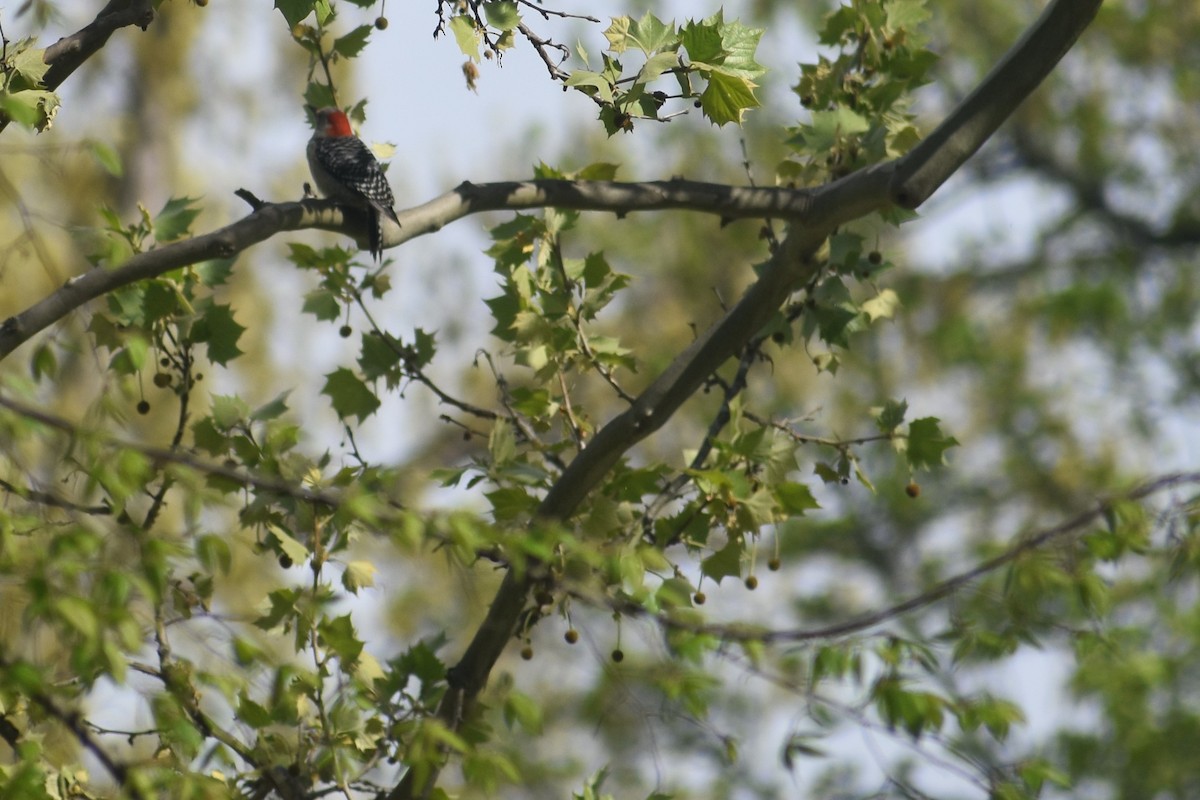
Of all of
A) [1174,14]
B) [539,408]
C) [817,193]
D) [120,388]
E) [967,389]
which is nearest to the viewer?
[120,388]

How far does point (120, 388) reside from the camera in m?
3.33

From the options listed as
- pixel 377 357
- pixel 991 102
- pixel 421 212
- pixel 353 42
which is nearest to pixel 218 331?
pixel 377 357

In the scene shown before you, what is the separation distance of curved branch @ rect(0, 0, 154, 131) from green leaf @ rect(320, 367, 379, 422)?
1.20m

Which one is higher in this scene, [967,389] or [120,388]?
[967,389]

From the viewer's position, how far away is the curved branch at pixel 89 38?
3168mm

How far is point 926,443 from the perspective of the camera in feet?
12.6

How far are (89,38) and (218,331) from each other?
33.3 inches

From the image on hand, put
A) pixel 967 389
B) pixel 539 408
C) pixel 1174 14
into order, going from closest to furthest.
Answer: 1. pixel 539 408
2. pixel 1174 14
3. pixel 967 389

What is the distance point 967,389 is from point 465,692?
46.1 ft

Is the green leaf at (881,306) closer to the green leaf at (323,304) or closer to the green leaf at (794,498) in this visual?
the green leaf at (794,498)

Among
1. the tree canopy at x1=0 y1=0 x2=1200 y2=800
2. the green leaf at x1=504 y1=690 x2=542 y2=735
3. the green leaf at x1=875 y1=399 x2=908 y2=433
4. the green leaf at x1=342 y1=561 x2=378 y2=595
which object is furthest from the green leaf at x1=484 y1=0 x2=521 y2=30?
the green leaf at x1=504 y1=690 x2=542 y2=735

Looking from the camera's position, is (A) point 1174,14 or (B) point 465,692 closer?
(B) point 465,692

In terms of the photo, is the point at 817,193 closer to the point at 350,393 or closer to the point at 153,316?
the point at 350,393

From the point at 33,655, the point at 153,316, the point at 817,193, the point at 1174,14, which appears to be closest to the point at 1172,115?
the point at 1174,14
